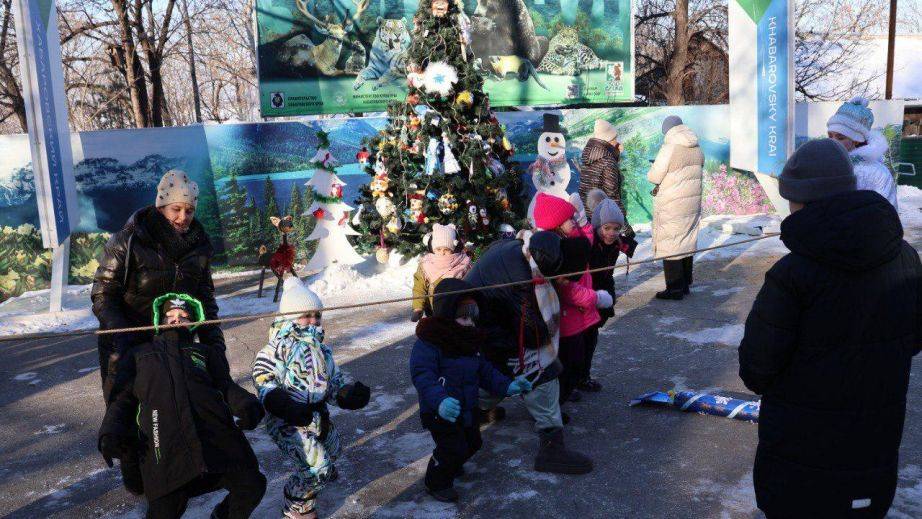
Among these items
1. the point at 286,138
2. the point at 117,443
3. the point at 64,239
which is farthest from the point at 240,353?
the point at 286,138

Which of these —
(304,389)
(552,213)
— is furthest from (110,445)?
(552,213)

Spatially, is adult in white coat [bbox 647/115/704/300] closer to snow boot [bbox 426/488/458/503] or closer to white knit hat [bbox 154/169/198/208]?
snow boot [bbox 426/488/458/503]

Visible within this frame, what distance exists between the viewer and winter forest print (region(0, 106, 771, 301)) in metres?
10.5

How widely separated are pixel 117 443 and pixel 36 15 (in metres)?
6.91

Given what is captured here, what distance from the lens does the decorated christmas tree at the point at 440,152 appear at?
960 cm

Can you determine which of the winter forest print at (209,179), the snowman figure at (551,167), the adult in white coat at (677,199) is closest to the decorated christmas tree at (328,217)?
the winter forest print at (209,179)

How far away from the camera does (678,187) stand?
8617 mm

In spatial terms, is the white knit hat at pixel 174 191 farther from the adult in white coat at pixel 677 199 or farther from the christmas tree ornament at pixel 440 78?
the christmas tree ornament at pixel 440 78

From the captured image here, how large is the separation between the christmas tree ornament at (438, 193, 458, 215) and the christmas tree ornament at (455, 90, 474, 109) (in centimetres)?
119

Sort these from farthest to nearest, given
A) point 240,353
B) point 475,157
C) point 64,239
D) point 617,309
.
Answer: point 475,157
point 64,239
point 617,309
point 240,353

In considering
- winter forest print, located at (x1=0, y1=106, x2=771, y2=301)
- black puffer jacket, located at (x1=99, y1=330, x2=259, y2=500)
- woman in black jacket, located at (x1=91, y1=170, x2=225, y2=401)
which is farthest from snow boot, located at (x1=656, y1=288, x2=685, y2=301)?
black puffer jacket, located at (x1=99, y1=330, x2=259, y2=500)

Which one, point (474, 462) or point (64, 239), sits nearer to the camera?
point (474, 462)

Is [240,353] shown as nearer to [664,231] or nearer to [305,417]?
[305,417]

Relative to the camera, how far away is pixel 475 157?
9617mm
